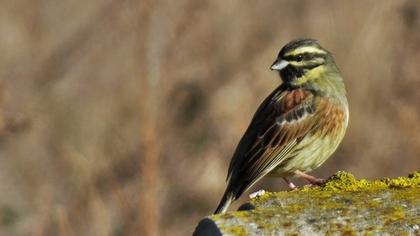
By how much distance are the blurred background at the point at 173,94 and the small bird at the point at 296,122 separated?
2.15 m

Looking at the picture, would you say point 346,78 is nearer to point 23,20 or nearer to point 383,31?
point 383,31

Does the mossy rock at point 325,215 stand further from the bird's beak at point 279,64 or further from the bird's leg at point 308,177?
the bird's beak at point 279,64

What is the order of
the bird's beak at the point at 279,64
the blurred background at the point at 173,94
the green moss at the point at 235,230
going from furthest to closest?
the blurred background at the point at 173,94 → the bird's beak at the point at 279,64 → the green moss at the point at 235,230

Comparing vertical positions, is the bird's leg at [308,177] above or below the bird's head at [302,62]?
below

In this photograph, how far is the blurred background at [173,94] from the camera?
11508mm

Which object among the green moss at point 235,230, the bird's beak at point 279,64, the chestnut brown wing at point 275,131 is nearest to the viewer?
the green moss at point 235,230

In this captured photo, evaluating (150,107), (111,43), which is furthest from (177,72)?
(150,107)

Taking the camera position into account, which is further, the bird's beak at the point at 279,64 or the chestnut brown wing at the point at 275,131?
the bird's beak at the point at 279,64

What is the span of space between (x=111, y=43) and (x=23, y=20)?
0.91 meters

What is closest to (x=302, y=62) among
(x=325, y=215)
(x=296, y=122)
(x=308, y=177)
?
(x=296, y=122)

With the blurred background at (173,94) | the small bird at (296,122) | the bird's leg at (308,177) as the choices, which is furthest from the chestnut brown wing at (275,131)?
the blurred background at (173,94)

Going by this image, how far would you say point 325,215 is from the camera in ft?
16.5

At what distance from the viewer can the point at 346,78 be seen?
12.4 m

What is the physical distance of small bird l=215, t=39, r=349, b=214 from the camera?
7824mm
